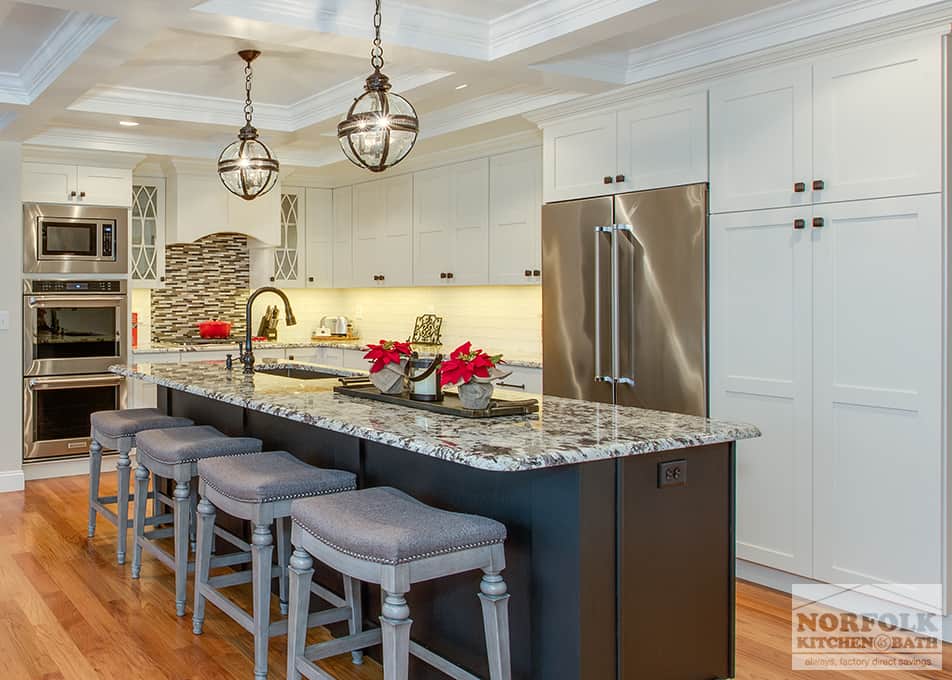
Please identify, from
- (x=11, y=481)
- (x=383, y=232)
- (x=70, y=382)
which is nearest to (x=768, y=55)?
(x=383, y=232)

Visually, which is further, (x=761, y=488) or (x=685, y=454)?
(x=761, y=488)

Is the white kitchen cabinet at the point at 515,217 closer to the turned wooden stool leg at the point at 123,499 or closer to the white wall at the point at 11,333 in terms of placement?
the turned wooden stool leg at the point at 123,499

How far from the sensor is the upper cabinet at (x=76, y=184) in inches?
237

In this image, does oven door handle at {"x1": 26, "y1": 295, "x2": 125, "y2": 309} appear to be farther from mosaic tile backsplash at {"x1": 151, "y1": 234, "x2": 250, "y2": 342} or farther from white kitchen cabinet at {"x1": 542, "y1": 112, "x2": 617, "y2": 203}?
white kitchen cabinet at {"x1": 542, "y1": 112, "x2": 617, "y2": 203}

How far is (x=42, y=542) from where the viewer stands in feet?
15.0

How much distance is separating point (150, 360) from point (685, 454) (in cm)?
507

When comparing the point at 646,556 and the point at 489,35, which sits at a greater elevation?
the point at 489,35

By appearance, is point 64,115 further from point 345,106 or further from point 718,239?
point 718,239

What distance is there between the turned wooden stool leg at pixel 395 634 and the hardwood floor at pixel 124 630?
0.81 metres

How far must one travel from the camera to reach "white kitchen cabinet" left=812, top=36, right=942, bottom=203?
127 inches

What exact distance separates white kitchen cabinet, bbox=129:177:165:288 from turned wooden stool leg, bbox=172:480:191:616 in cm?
363

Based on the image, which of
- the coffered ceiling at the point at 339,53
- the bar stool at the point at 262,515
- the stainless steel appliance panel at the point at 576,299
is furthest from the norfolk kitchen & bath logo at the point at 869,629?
the coffered ceiling at the point at 339,53

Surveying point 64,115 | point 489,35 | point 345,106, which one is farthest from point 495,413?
point 64,115

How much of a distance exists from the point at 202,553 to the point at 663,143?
2818 millimetres
